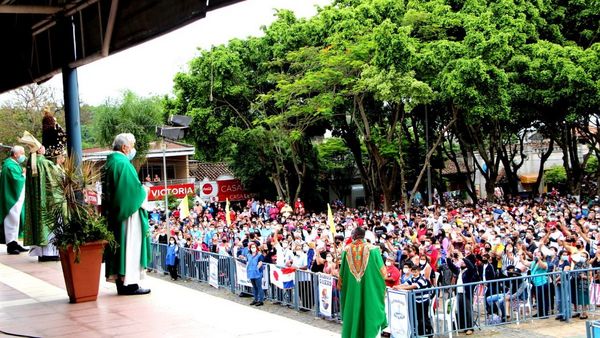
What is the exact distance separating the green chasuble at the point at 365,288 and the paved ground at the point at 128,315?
0.66 meters

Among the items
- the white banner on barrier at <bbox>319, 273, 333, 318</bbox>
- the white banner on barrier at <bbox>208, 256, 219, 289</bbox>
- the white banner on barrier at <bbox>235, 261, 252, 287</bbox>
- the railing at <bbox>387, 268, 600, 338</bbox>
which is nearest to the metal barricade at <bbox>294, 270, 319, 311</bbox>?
the white banner on barrier at <bbox>319, 273, 333, 318</bbox>

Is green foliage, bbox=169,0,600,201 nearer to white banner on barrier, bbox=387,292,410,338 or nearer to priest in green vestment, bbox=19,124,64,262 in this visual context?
white banner on barrier, bbox=387,292,410,338

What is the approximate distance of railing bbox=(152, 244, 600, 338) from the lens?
11.6 meters

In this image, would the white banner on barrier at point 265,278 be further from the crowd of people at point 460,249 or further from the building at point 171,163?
the building at point 171,163

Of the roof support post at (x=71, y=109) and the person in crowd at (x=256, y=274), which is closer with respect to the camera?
the roof support post at (x=71, y=109)

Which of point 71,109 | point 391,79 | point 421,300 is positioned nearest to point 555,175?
point 391,79

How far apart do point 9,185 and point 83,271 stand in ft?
12.1

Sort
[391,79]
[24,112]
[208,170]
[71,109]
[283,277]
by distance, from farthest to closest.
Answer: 1. [208,170]
2. [24,112]
3. [391,79]
4. [283,277]
5. [71,109]

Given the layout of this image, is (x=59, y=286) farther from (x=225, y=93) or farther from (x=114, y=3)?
(x=225, y=93)

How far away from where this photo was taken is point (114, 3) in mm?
9297

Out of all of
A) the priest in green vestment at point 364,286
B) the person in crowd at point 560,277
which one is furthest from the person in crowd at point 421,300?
the priest in green vestment at point 364,286

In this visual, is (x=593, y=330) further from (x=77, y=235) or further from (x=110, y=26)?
(x=110, y=26)

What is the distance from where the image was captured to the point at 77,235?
7.52 m

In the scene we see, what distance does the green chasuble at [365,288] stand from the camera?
8086mm
